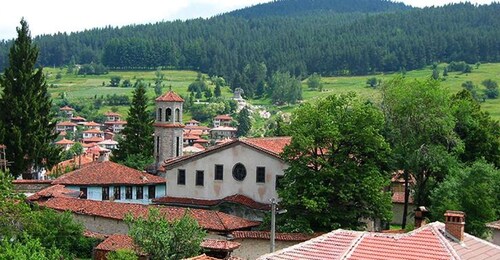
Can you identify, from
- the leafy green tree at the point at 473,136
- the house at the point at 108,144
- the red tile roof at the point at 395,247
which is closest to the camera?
the red tile roof at the point at 395,247

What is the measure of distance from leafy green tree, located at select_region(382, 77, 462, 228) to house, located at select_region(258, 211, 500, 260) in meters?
19.0

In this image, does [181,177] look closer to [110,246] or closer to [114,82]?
[110,246]

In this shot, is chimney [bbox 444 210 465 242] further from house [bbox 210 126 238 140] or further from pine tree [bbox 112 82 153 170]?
house [bbox 210 126 238 140]

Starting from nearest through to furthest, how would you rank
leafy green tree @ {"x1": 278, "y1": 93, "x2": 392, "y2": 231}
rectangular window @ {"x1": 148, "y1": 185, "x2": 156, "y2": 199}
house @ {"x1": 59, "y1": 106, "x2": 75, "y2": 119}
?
leafy green tree @ {"x1": 278, "y1": 93, "x2": 392, "y2": 231} → rectangular window @ {"x1": 148, "y1": 185, "x2": 156, "y2": 199} → house @ {"x1": 59, "y1": 106, "x2": 75, "y2": 119}

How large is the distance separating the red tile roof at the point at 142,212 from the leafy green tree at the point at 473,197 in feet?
31.2

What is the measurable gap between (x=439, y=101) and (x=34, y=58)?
31.0 m

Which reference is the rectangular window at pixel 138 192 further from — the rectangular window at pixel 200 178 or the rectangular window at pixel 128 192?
the rectangular window at pixel 200 178

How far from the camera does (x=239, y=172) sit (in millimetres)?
44031

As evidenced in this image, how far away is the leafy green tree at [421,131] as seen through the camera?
39.9 m

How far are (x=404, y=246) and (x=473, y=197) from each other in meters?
17.3

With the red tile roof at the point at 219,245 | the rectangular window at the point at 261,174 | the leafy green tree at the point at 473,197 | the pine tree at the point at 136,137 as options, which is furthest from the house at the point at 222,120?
the red tile roof at the point at 219,245

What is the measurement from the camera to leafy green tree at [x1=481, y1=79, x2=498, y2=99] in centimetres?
13812

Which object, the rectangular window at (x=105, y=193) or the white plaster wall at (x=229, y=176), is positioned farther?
the rectangular window at (x=105, y=193)

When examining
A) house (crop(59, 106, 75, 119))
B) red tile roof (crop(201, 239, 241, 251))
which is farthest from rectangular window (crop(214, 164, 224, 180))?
house (crop(59, 106, 75, 119))
